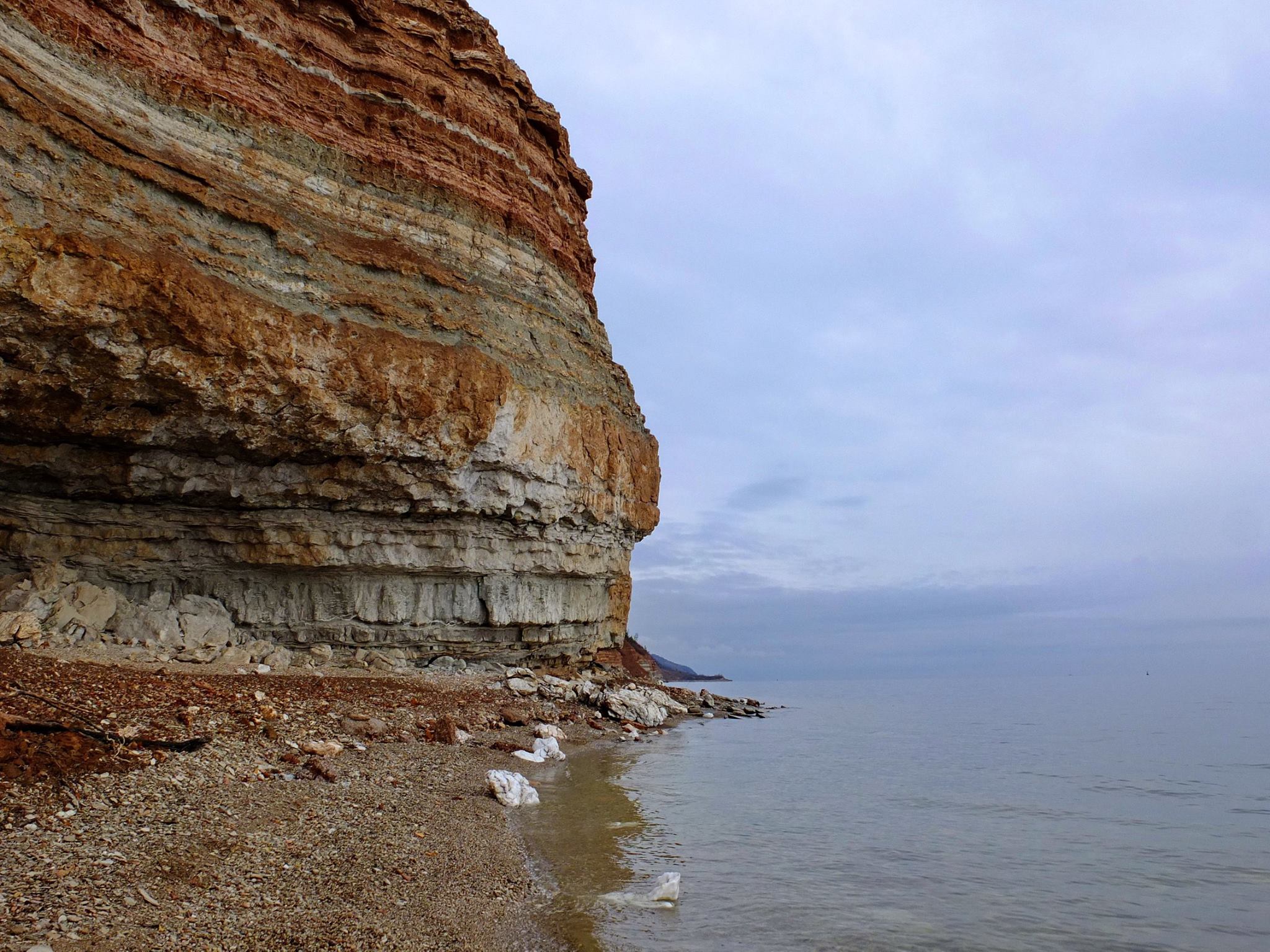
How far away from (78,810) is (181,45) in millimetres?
16690

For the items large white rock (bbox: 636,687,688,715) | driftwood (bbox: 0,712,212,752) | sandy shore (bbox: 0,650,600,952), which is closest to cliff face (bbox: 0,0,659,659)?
large white rock (bbox: 636,687,688,715)

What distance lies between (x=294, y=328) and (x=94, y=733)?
9.43 metres

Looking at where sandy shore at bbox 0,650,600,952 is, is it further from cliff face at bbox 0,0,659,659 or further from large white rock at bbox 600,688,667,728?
large white rock at bbox 600,688,667,728

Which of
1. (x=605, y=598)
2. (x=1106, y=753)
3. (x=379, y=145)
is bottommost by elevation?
(x=1106, y=753)

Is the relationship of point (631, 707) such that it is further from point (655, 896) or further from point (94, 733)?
point (94, 733)

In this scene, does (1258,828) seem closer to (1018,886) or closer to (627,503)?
(1018,886)

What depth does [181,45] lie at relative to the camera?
15914mm

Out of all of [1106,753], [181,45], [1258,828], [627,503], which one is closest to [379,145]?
[181,45]

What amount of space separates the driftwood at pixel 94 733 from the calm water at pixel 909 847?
13.3ft

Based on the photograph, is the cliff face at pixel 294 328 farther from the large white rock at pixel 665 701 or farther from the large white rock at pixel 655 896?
the large white rock at pixel 655 896

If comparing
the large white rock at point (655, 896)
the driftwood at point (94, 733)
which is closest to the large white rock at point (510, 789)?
the large white rock at point (655, 896)

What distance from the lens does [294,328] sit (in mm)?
14680

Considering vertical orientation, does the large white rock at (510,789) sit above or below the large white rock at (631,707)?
above

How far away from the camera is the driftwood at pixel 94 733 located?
6.66 meters
